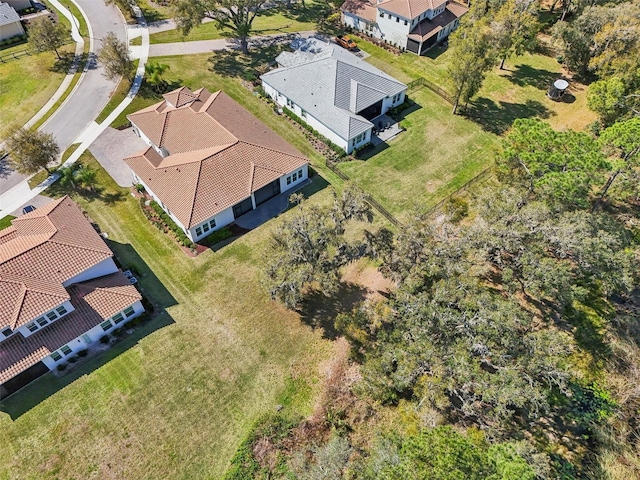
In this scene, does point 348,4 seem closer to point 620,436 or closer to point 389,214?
point 389,214

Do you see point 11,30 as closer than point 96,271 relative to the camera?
No

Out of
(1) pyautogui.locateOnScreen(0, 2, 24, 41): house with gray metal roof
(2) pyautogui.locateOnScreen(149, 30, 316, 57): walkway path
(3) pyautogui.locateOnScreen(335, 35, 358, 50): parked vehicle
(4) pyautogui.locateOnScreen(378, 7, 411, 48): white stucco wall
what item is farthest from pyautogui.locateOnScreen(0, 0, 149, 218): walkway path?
(4) pyautogui.locateOnScreen(378, 7, 411, 48): white stucco wall

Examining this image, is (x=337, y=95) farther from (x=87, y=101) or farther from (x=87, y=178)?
(x=87, y=101)

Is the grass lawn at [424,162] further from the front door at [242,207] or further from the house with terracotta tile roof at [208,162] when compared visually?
the front door at [242,207]

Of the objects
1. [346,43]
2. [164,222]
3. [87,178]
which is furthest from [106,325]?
[346,43]

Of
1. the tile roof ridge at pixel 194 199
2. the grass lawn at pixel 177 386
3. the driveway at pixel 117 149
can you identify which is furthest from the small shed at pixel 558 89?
the driveway at pixel 117 149

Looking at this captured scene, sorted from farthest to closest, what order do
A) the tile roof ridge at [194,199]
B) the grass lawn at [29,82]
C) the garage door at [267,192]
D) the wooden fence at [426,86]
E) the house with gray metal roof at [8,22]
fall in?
1. the house with gray metal roof at [8,22]
2. the wooden fence at [426,86]
3. the grass lawn at [29,82]
4. the garage door at [267,192]
5. the tile roof ridge at [194,199]
